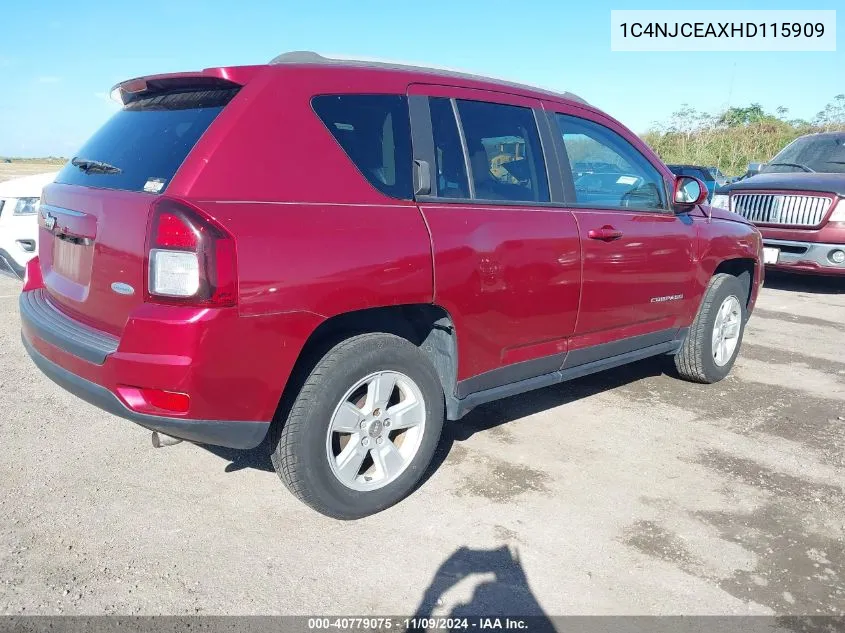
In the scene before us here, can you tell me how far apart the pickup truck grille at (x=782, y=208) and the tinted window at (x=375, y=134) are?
7.32 metres

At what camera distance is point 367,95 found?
304 cm

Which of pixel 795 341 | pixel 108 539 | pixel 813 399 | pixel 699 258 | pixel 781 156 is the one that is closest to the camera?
pixel 108 539

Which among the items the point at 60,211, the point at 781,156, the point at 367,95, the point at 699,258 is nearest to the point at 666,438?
the point at 699,258

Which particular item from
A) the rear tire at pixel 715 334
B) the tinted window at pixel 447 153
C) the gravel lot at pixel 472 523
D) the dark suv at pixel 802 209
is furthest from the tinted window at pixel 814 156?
the tinted window at pixel 447 153

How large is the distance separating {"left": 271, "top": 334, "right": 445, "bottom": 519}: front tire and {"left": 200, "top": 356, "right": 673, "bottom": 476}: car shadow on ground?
1.16ft

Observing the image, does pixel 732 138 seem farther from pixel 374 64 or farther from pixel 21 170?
pixel 21 170

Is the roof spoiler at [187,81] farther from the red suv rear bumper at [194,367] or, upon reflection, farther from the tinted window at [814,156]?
the tinted window at [814,156]

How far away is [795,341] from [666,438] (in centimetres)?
326

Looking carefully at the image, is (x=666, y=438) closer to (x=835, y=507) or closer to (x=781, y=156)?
(x=835, y=507)

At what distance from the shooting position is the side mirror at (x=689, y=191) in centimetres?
442

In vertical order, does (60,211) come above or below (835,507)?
above

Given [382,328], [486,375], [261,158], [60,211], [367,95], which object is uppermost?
[367,95]

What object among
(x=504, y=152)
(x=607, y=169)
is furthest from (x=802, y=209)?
(x=504, y=152)

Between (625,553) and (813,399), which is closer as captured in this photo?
(625,553)
